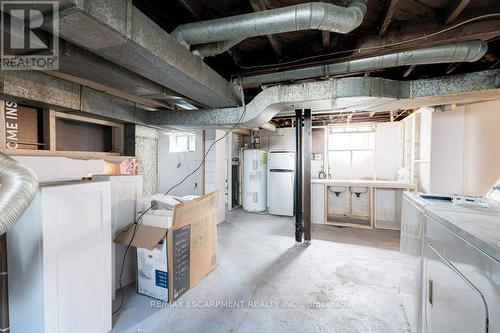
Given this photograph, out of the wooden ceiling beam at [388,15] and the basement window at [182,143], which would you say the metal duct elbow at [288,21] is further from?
the basement window at [182,143]

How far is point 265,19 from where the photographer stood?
146 cm

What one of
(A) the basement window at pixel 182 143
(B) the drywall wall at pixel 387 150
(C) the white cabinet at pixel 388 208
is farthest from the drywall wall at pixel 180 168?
(B) the drywall wall at pixel 387 150

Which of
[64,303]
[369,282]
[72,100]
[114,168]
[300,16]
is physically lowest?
[369,282]

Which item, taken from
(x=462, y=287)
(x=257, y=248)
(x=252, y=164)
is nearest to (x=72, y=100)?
(x=257, y=248)

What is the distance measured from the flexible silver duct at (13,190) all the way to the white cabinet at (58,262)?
20cm

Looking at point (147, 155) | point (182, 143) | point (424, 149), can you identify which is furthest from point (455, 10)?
point (182, 143)

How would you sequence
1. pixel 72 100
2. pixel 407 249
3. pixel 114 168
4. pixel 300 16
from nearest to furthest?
pixel 300 16
pixel 407 249
pixel 72 100
pixel 114 168

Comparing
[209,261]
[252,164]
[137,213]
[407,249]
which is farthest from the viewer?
[252,164]

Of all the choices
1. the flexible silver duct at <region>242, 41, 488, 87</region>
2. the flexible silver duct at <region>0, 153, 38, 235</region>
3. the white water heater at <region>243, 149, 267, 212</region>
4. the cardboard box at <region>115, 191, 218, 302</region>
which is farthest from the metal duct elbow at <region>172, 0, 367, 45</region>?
the white water heater at <region>243, 149, 267, 212</region>

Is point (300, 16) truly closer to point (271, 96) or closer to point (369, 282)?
point (271, 96)

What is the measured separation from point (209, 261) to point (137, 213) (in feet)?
3.11

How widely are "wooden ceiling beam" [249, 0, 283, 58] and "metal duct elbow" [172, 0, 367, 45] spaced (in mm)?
121

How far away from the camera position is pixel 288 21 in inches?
56.3

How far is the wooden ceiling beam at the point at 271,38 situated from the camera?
5.03 ft
